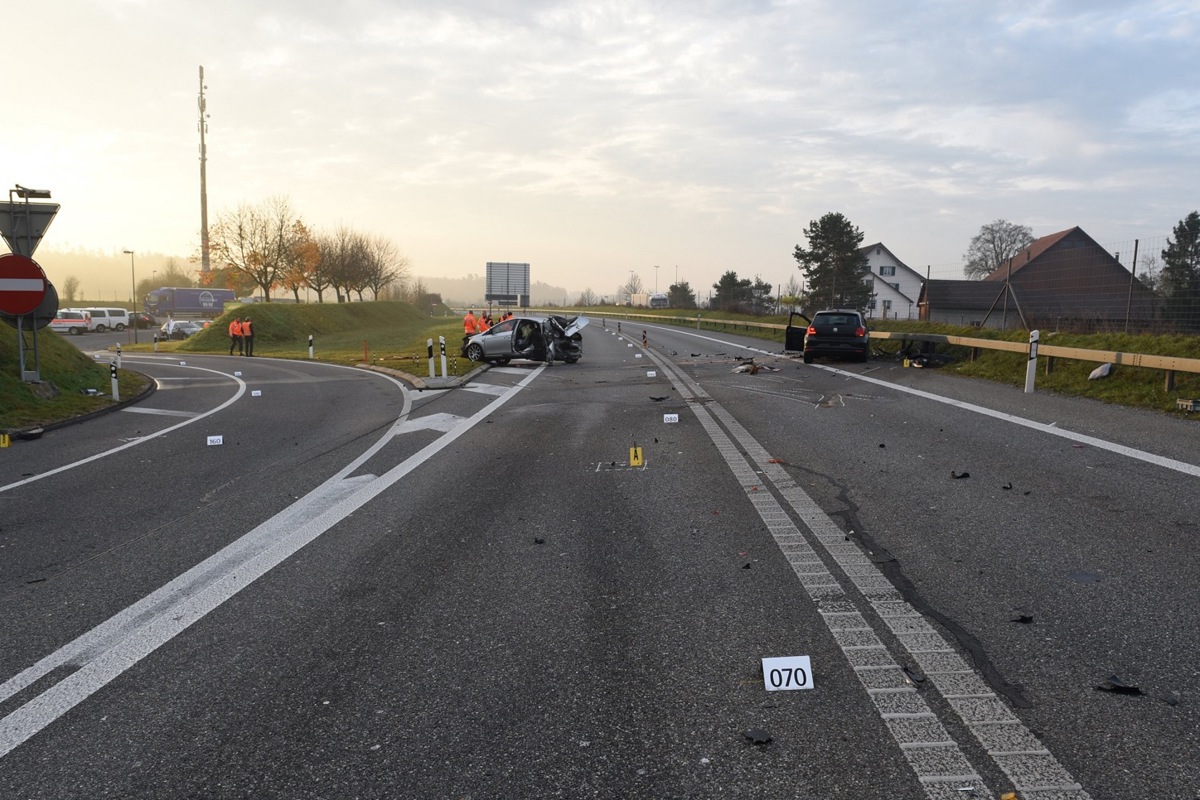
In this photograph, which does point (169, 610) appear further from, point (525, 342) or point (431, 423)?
point (525, 342)

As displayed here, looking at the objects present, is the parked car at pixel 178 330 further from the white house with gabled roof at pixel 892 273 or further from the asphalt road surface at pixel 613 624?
the white house with gabled roof at pixel 892 273

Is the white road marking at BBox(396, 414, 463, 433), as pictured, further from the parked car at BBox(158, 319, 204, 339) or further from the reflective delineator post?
the parked car at BBox(158, 319, 204, 339)

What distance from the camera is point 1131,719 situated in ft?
10.0

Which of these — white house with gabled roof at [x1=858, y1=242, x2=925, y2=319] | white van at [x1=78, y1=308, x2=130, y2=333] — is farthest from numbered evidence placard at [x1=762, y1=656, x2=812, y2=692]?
white house with gabled roof at [x1=858, y1=242, x2=925, y2=319]

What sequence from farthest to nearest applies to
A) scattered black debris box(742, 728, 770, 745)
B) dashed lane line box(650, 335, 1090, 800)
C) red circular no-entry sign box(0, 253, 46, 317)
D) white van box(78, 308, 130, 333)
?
white van box(78, 308, 130, 333) → red circular no-entry sign box(0, 253, 46, 317) → scattered black debris box(742, 728, 770, 745) → dashed lane line box(650, 335, 1090, 800)

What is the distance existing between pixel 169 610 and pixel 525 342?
19337mm

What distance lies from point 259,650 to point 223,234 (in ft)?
256

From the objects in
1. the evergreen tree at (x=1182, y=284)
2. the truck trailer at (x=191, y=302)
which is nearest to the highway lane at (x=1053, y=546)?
the evergreen tree at (x=1182, y=284)

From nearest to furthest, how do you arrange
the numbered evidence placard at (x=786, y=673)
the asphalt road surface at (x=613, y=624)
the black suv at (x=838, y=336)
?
the asphalt road surface at (x=613, y=624) < the numbered evidence placard at (x=786, y=673) < the black suv at (x=838, y=336)

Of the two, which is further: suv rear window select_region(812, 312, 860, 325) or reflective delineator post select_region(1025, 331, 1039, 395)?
suv rear window select_region(812, 312, 860, 325)

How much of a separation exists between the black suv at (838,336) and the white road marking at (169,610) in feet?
50.2

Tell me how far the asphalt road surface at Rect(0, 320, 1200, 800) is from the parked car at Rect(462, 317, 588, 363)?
14.6 meters

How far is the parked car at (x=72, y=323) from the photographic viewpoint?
2251 inches

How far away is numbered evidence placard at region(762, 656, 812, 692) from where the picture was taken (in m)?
3.39
